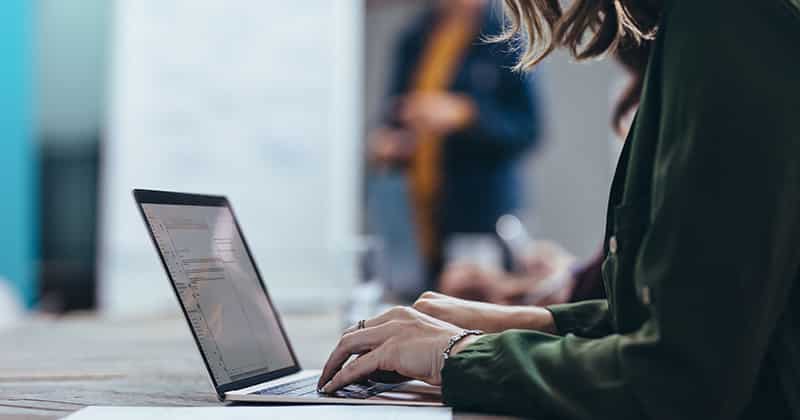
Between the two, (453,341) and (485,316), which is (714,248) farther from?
(485,316)

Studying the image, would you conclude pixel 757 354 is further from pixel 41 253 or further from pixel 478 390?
pixel 41 253

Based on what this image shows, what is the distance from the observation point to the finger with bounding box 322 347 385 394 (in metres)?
0.81

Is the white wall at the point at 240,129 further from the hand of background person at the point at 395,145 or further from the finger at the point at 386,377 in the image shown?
the finger at the point at 386,377

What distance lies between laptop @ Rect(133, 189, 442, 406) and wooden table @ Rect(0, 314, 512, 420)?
0.17 ft

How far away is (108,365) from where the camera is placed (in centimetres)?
133

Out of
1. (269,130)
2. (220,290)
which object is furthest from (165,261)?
(269,130)

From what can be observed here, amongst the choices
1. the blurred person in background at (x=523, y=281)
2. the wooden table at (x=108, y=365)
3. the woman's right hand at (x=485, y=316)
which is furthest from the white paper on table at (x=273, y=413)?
the blurred person in background at (x=523, y=281)

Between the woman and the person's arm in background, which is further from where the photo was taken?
the person's arm in background

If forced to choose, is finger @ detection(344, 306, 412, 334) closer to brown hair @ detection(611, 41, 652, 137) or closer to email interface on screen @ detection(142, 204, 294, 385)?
email interface on screen @ detection(142, 204, 294, 385)

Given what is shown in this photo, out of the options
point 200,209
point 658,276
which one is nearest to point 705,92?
point 658,276

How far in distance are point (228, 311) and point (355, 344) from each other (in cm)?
17

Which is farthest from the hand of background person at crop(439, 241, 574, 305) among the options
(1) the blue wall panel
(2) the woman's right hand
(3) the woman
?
(1) the blue wall panel

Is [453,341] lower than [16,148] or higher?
lower

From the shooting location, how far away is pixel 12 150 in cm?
357
